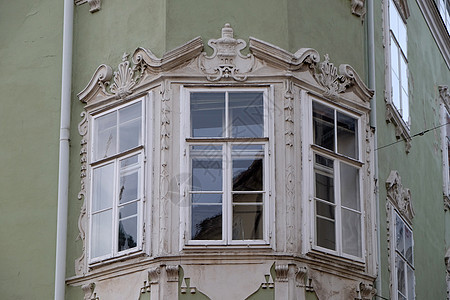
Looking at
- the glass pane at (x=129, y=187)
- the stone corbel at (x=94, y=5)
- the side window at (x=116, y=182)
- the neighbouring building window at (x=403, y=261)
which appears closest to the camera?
the side window at (x=116, y=182)

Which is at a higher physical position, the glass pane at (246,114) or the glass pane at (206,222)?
the glass pane at (246,114)

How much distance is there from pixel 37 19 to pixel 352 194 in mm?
5451

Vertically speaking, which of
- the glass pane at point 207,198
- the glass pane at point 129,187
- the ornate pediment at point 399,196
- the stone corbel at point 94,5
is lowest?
the glass pane at point 207,198

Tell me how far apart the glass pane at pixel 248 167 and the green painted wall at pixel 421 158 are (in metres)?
2.64

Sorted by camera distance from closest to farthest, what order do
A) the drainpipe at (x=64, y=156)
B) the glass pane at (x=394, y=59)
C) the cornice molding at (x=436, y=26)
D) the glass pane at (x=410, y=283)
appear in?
the drainpipe at (x=64, y=156) → the glass pane at (x=410, y=283) → the glass pane at (x=394, y=59) → the cornice molding at (x=436, y=26)

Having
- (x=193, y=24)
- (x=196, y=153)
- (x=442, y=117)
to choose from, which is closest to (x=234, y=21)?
(x=193, y=24)

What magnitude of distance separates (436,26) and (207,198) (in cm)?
956

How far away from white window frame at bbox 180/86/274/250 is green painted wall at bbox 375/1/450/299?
251cm

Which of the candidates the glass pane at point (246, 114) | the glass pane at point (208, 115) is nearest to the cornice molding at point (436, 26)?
the glass pane at point (246, 114)

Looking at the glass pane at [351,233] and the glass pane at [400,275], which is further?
the glass pane at [400,275]

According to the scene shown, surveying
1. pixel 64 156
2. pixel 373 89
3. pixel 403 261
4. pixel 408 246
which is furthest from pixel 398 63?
pixel 64 156

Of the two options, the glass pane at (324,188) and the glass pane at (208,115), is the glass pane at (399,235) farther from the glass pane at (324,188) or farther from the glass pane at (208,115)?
the glass pane at (208,115)

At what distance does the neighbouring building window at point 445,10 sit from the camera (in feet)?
79.7

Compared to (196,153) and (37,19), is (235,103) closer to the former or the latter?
(196,153)
